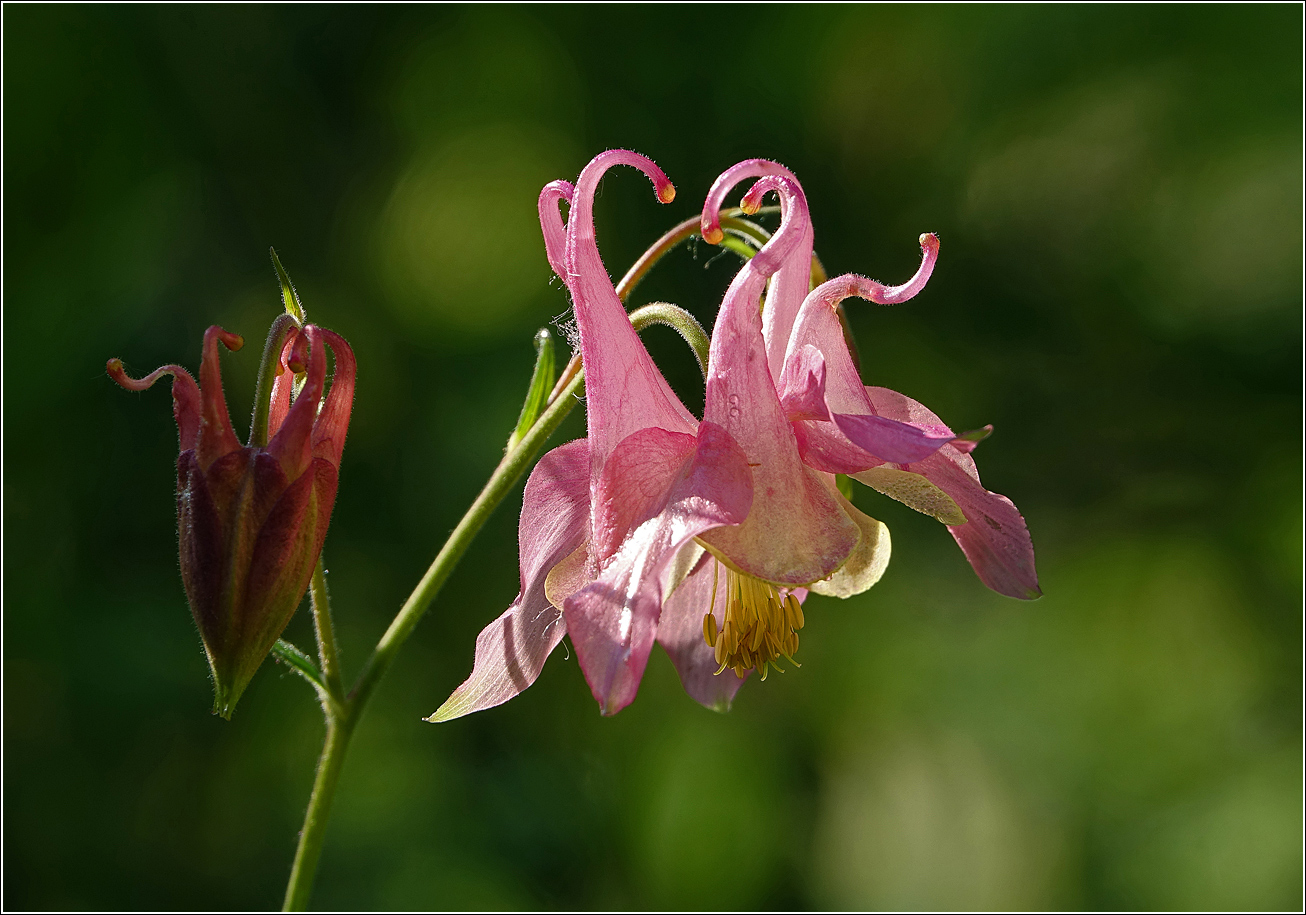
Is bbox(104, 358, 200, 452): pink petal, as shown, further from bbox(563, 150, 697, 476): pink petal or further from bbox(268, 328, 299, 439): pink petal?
bbox(563, 150, 697, 476): pink petal

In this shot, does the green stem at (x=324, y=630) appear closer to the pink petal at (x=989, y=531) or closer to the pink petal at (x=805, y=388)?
the pink petal at (x=805, y=388)

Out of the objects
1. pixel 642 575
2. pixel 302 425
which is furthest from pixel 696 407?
pixel 642 575

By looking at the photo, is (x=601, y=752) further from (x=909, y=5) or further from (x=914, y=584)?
(x=909, y=5)

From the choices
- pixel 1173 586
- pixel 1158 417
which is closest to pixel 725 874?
pixel 1173 586

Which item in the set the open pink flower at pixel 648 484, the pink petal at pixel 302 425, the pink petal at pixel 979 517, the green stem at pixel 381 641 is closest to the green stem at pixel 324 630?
the green stem at pixel 381 641

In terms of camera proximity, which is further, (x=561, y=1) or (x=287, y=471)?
(x=561, y=1)

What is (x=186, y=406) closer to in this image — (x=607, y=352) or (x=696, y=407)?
(x=607, y=352)

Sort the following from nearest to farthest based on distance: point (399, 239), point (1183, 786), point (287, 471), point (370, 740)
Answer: point (287, 471)
point (1183, 786)
point (370, 740)
point (399, 239)
